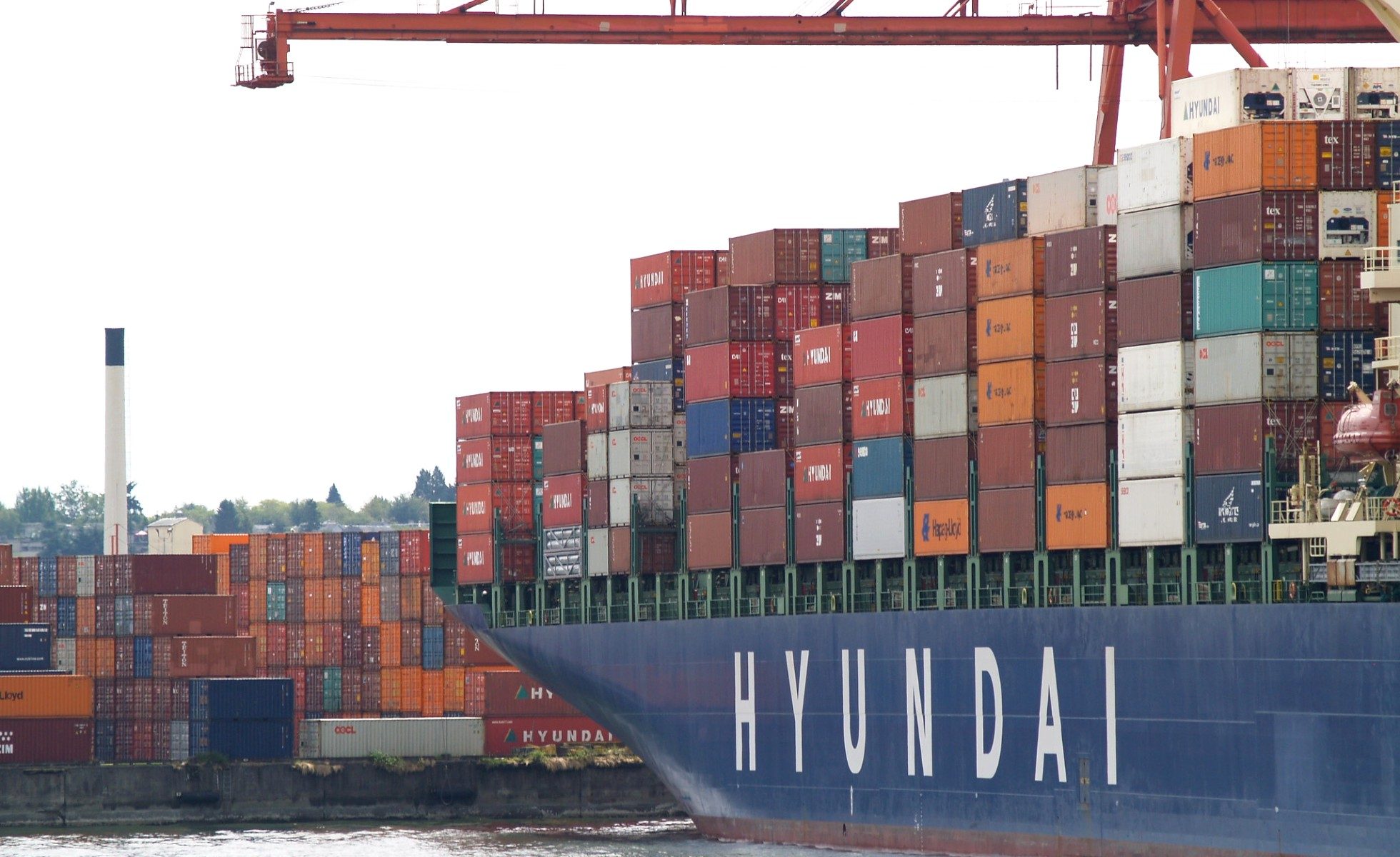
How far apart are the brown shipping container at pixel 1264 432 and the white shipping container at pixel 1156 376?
4.56ft

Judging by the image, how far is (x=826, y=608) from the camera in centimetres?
6456

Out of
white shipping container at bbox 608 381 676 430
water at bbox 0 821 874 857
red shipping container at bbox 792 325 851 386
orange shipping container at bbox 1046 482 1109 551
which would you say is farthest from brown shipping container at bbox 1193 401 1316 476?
white shipping container at bbox 608 381 676 430

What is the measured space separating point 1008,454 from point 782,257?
12.9 meters

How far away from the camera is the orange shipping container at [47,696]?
279 feet

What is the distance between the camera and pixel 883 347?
202 feet

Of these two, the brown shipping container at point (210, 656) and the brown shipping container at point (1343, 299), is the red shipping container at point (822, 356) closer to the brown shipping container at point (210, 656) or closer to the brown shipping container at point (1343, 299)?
the brown shipping container at point (1343, 299)

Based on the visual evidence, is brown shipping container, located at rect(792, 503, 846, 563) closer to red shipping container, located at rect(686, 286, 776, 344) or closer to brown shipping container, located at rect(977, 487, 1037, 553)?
red shipping container, located at rect(686, 286, 776, 344)

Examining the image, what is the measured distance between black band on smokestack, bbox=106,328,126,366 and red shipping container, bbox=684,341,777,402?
203ft

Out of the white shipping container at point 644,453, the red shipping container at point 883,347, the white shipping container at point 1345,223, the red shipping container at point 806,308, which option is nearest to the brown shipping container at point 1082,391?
the red shipping container at point 883,347

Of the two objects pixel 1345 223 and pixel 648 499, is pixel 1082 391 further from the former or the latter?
pixel 648 499

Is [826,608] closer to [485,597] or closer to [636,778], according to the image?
[485,597]

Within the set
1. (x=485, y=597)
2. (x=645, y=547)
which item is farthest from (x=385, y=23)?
(x=485, y=597)

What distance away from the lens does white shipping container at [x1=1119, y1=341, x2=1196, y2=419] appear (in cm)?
5209

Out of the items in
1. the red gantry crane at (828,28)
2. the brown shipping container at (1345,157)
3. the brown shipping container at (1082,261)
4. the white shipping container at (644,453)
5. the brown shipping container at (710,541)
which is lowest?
the brown shipping container at (710,541)
